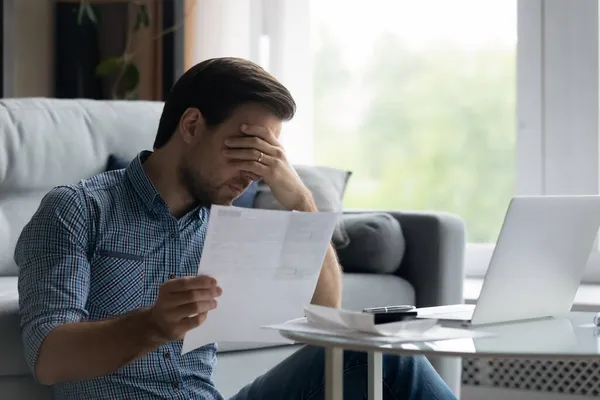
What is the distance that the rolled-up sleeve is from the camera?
1260mm

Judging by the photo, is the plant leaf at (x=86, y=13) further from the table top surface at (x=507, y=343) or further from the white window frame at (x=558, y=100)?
the table top surface at (x=507, y=343)

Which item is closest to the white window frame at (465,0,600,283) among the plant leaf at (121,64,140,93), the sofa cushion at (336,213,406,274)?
the sofa cushion at (336,213,406,274)

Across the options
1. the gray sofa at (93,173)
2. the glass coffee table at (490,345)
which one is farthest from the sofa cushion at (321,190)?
the glass coffee table at (490,345)

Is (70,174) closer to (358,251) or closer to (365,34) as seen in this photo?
(358,251)

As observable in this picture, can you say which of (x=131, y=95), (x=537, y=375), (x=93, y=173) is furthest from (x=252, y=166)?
(x=131, y=95)

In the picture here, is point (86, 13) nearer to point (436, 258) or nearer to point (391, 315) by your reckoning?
point (436, 258)

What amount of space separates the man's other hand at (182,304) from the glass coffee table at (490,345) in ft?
0.36

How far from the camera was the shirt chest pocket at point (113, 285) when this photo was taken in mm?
1385

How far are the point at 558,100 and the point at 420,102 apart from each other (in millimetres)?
478

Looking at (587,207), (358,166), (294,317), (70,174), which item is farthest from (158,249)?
(358,166)

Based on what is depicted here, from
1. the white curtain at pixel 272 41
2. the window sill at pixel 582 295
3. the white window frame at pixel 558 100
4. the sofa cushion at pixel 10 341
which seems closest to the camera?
the sofa cushion at pixel 10 341

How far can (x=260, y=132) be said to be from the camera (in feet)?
4.85

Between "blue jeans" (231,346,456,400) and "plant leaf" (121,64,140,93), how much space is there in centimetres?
247

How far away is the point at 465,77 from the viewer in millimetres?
3320
